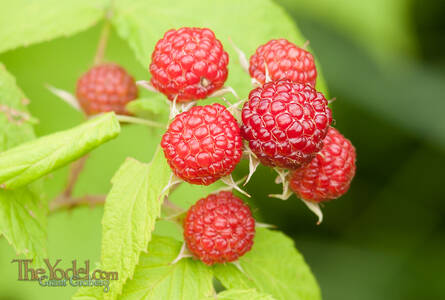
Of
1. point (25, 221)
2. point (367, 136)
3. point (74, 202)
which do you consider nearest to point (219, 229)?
point (25, 221)

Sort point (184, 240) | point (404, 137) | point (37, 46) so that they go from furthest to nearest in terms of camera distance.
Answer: point (404, 137)
point (37, 46)
point (184, 240)

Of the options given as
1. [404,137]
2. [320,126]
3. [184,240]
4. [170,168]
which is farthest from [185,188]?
[404,137]

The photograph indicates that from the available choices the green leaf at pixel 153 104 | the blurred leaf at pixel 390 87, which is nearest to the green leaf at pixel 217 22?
the green leaf at pixel 153 104

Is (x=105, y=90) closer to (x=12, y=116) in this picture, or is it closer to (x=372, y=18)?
(x=12, y=116)

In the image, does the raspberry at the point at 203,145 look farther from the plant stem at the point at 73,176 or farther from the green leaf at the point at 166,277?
the plant stem at the point at 73,176

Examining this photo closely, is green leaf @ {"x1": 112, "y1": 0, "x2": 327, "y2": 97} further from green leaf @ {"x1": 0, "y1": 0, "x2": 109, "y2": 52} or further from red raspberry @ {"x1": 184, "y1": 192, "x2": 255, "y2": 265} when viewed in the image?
red raspberry @ {"x1": 184, "y1": 192, "x2": 255, "y2": 265}

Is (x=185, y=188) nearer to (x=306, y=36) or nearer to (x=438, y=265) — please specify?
(x=306, y=36)

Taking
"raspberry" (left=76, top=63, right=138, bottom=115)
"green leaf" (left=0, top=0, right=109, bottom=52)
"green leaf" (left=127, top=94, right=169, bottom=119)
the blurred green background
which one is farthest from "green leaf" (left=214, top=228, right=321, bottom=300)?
the blurred green background
